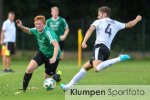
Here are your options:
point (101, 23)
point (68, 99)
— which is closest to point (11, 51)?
point (101, 23)

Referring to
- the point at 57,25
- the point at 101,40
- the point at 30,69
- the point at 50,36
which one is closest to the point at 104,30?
the point at 101,40

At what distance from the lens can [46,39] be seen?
15.2 metres

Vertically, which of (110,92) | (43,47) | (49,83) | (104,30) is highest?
(104,30)

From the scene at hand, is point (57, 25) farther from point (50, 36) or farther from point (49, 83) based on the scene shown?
point (49, 83)

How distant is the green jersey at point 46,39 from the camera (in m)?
15.0

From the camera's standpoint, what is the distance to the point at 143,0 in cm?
4491

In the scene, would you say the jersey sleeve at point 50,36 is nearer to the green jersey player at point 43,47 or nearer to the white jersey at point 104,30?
the green jersey player at point 43,47

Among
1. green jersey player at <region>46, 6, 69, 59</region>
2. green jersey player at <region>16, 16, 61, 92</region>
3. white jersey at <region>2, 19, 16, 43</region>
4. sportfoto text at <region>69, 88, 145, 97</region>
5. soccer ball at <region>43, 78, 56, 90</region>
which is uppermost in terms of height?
white jersey at <region>2, 19, 16, 43</region>

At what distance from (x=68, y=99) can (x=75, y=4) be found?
33.2 meters


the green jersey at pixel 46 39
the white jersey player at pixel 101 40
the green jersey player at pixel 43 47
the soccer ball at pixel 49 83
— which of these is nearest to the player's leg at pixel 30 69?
the green jersey player at pixel 43 47

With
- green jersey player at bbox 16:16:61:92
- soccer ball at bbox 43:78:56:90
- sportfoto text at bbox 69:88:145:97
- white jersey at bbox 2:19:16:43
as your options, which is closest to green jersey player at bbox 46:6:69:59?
white jersey at bbox 2:19:16:43

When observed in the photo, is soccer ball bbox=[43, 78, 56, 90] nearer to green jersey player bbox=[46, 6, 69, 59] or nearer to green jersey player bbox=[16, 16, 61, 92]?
green jersey player bbox=[16, 16, 61, 92]

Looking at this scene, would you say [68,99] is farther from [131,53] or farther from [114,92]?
[131,53]

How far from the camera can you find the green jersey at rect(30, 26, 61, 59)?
14997 millimetres
